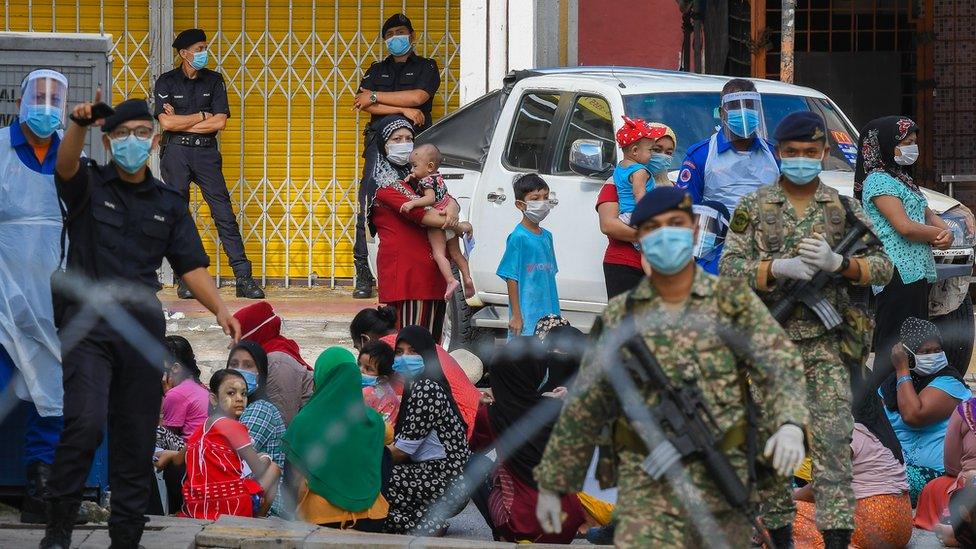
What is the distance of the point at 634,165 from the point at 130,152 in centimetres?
326

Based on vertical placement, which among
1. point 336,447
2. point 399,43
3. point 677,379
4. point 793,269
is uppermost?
point 399,43

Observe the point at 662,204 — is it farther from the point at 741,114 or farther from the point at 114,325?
the point at 741,114

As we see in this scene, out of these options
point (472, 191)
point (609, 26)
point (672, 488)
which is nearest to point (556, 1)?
point (472, 191)

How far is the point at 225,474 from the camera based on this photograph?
7.73m

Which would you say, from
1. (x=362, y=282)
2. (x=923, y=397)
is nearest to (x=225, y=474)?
(x=923, y=397)

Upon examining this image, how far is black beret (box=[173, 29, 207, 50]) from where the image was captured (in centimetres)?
1271

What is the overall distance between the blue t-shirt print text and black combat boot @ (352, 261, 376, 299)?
14.3 ft

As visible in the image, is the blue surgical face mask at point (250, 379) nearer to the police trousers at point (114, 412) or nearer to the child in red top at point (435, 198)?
the police trousers at point (114, 412)

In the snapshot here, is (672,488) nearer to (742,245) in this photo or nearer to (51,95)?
(742,245)

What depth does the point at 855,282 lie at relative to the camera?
22.5 ft

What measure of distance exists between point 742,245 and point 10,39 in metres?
3.45

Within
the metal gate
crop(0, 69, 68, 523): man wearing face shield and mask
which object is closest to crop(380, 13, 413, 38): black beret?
the metal gate

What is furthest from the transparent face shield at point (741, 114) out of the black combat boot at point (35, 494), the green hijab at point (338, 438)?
the black combat boot at point (35, 494)

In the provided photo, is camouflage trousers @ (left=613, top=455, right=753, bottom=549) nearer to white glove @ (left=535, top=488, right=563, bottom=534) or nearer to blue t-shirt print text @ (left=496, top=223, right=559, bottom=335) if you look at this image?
white glove @ (left=535, top=488, right=563, bottom=534)
